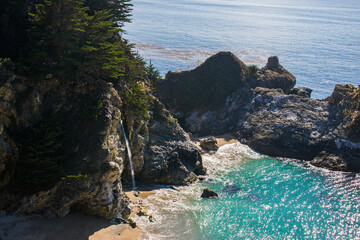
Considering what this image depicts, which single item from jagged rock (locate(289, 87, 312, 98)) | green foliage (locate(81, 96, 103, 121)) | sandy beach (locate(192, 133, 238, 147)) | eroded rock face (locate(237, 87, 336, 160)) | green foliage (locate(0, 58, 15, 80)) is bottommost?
sandy beach (locate(192, 133, 238, 147))

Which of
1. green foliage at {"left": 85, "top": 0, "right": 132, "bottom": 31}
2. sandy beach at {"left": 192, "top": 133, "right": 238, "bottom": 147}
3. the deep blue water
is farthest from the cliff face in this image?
the deep blue water

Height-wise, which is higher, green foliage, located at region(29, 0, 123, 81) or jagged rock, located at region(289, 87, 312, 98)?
green foliage, located at region(29, 0, 123, 81)

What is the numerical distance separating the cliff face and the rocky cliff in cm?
2163

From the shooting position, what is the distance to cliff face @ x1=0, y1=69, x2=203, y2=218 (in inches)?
738

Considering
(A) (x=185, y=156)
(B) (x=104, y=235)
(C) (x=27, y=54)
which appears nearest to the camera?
(B) (x=104, y=235)

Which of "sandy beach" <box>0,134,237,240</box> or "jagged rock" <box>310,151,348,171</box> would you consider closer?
"sandy beach" <box>0,134,237,240</box>

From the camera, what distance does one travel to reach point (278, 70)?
50.6 metres

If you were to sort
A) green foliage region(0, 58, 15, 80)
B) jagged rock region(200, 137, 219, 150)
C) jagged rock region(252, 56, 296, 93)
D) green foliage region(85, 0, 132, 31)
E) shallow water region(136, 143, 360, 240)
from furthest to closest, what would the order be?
jagged rock region(252, 56, 296, 93), jagged rock region(200, 137, 219, 150), green foliage region(85, 0, 132, 31), shallow water region(136, 143, 360, 240), green foliage region(0, 58, 15, 80)

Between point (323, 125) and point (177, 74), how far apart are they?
21752 mm

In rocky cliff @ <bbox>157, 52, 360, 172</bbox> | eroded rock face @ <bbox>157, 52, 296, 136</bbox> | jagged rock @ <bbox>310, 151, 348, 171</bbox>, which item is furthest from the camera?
eroded rock face @ <bbox>157, 52, 296, 136</bbox>

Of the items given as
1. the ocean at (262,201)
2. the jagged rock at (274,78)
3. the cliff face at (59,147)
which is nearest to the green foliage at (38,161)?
the cliff face at (59,147)

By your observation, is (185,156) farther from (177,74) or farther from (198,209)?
(177,74)

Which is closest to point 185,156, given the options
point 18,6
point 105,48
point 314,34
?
point 105,48

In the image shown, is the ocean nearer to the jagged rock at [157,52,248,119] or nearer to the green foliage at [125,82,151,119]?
the green foliage at [125,82,151,119]
